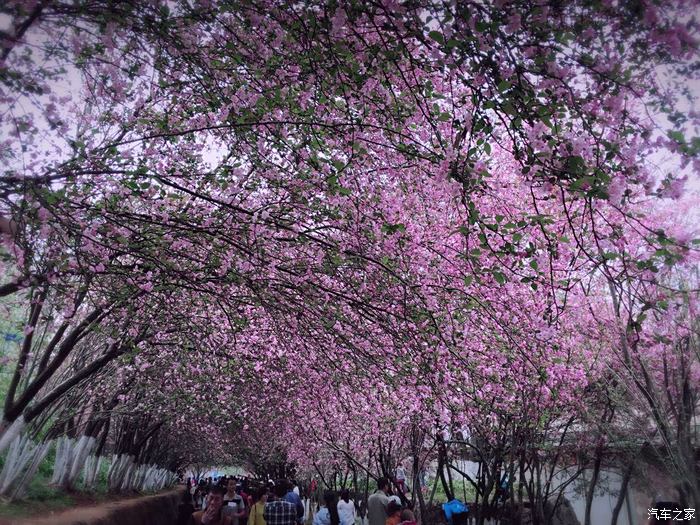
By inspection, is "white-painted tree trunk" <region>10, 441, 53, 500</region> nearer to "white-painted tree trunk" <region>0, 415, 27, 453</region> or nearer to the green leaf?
"white-painted tree trunk" <region>0, 415, 27, 453</region>

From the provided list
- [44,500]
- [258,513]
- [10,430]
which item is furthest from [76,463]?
[258,513]

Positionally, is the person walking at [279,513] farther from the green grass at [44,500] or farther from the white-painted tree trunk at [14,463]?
the white-painted tree trunk at [14,463]

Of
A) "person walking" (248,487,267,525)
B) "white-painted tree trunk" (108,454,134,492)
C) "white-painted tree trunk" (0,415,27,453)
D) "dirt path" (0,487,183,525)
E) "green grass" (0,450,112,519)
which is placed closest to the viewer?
"white-painted tree trunk" (0,415,27,453)

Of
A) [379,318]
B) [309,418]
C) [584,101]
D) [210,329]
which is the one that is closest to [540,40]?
[584,101]

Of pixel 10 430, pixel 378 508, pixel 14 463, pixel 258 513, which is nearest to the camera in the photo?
pixel 10 430

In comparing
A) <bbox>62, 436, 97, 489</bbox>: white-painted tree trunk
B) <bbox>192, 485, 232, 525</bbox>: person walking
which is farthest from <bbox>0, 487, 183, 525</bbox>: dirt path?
<bbox>192, 485, 232, 525</bbox>: person walking

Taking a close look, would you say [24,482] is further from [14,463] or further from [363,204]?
[363,204]

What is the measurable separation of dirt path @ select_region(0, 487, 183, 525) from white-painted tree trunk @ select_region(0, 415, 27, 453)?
1.50 meters

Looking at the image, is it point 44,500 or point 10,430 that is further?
point 44,500

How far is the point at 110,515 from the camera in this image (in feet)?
48.9

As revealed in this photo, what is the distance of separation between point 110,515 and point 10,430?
6423mm

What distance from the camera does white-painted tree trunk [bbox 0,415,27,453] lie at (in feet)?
31.5

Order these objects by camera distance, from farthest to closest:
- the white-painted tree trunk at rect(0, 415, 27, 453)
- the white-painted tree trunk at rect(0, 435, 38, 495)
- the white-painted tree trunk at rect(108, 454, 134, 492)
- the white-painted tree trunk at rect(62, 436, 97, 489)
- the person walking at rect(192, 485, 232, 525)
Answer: the white-painted tree trunk at rect(108, 454, 134, 492) → the white-painted tree trunk at rect(62, 436, 97, 489) → the white-painted tree trunk at rect(0, 435, 38, 495) → the white-painted tree trunk at rect(0, 415, 27, 453) → the person walking at rect(192, 485, 232, 525)

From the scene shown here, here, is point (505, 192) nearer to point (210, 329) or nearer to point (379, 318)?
point (379, 318)
